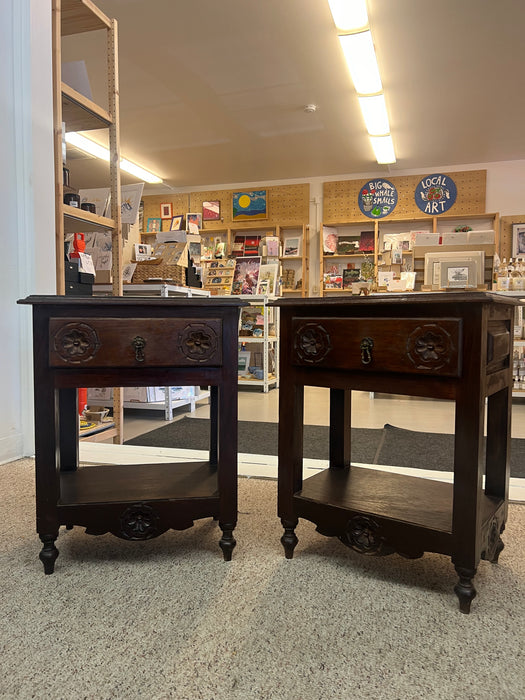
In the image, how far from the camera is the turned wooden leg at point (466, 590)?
1.07 metres

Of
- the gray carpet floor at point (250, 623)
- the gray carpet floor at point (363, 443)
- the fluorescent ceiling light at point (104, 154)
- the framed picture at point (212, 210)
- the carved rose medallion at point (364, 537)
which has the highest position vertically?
the fluorescent ceiling light at point (104, 154)

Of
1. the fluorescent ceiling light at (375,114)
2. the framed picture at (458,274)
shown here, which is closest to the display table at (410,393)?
the framed picture at (458,274)

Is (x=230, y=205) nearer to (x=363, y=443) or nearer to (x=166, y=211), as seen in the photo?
(x=166, y=211)

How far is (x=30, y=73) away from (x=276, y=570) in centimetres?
224

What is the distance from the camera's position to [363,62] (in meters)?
4.38

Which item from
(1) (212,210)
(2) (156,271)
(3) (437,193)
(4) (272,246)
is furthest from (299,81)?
(1) (212,210)

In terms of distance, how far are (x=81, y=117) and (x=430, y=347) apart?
249 cm

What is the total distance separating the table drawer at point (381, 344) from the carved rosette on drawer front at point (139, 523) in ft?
1.78

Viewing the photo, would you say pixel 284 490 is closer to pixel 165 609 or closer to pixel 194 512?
pixel 194 512

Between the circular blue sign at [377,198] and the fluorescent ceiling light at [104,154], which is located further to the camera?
the circular blue sign at [377,198]

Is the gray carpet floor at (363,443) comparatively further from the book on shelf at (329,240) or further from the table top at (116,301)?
the book on shelf at (329,240)

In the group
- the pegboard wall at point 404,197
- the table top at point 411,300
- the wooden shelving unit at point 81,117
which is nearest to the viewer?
the table top at point 411,300

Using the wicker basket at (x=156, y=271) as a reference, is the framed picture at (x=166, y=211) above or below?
above

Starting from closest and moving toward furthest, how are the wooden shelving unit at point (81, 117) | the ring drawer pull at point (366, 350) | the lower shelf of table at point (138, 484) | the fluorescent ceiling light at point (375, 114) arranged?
the ring drawer pull at point (366, 350)
the lower shelf of table at point (138, 484)
the wooden shelving unit at point (81, 117)
the fluorescent ceiling light at point (375, 114)
